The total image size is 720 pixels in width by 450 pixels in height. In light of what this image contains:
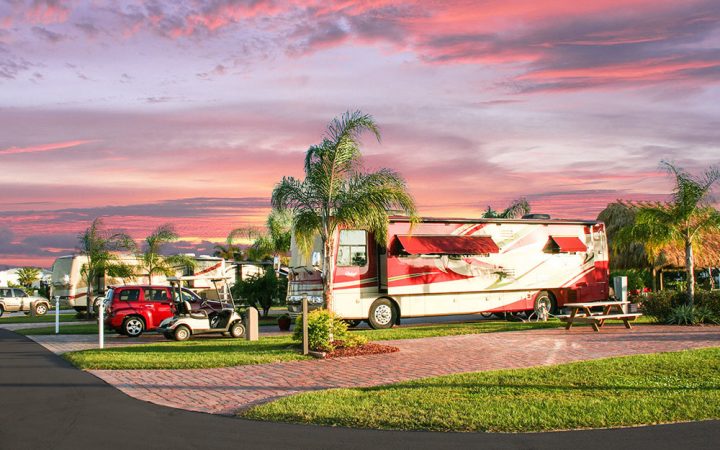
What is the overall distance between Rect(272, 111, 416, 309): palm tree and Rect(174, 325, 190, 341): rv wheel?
482cm

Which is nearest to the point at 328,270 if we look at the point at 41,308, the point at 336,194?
the point at 336,194

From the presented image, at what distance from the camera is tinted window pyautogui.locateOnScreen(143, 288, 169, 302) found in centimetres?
2219

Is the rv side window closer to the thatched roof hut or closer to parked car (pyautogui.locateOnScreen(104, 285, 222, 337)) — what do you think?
parked car (pyautogui.locateOnScreen(104, 285, 222, 337))

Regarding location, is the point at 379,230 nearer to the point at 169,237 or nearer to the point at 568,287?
the point at 568,287

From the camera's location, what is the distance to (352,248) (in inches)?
831

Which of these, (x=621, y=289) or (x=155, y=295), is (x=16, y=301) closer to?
(x=155, y=295)

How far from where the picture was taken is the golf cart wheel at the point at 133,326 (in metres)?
21.5

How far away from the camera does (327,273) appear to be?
16.8 meters

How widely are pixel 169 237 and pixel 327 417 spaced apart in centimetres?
2689

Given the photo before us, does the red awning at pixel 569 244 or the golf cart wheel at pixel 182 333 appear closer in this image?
the golf cart wheel at pixel 182 333

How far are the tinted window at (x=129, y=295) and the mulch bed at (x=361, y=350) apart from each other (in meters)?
9.13

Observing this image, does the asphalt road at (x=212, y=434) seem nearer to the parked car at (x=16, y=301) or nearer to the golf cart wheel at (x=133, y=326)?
the golf cart wheel at (x=133, y=326)

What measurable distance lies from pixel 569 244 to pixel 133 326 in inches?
572

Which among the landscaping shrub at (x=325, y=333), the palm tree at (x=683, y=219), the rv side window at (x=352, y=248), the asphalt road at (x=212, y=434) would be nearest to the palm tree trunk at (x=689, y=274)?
the palm tree at (x=683, y=219)
